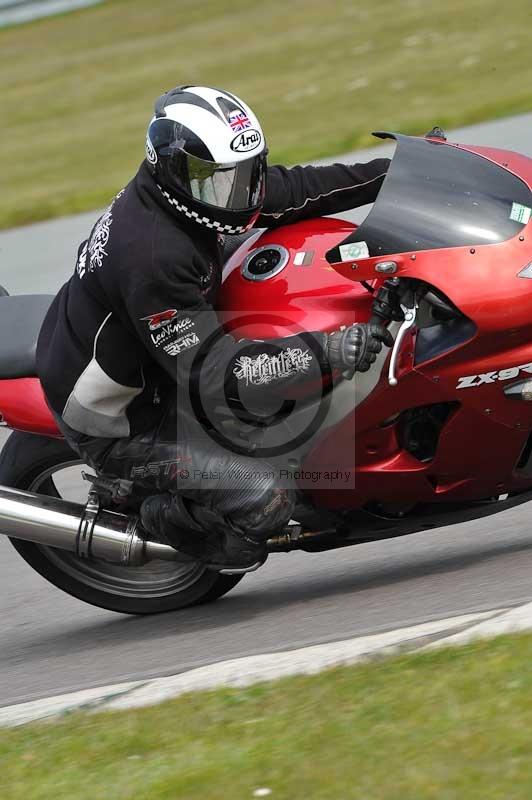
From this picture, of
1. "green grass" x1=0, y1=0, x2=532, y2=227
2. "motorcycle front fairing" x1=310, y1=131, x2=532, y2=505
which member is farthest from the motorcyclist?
"green grass" x1=0, y1=0, x2=532, y2=227

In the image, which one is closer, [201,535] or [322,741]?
[322,741]

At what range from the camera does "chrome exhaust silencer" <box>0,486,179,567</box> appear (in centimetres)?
424

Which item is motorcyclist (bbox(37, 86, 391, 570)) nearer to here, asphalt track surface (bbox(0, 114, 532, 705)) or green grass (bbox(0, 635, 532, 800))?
asphalt track surface (bbox(0, 114, 532, 705))

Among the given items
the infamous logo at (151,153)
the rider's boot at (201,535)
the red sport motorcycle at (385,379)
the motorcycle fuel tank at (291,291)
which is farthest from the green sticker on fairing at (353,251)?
the rider's boot at (201,535)

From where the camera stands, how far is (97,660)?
4.28m

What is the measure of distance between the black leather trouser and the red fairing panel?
0.11m

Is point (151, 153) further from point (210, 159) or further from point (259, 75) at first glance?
point (259, 75)

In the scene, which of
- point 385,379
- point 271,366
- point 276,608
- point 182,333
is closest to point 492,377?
point 385,379

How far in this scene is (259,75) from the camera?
48.2 ft

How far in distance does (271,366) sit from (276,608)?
1.14 m

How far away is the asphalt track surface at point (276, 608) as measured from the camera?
4020mm

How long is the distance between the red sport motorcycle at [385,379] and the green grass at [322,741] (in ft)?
2.36

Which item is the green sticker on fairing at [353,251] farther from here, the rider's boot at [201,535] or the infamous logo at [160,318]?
the rider's boot at [201,535]

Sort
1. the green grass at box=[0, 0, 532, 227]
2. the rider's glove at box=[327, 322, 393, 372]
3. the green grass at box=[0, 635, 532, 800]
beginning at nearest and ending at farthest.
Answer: the green grass at box=[0, 635, 532, 800], the rider's glove at box=[327, 322, 393, 372], the green grass at box=[0, 0, 532, 227]
